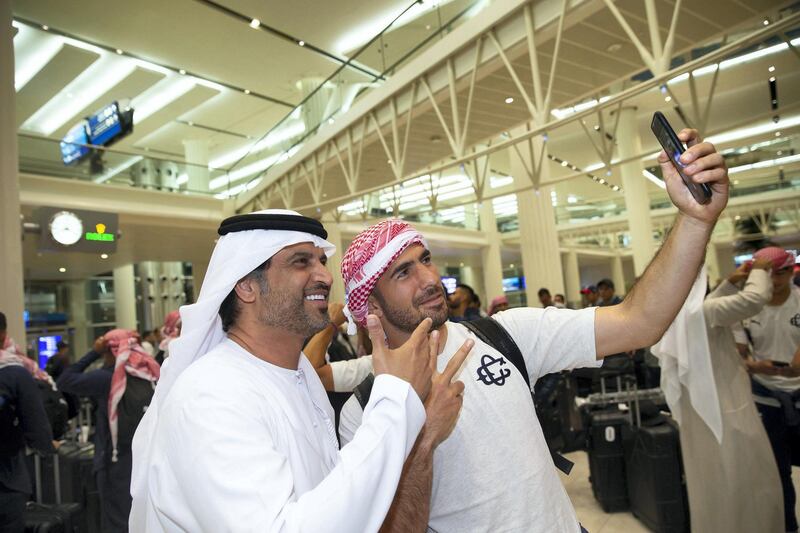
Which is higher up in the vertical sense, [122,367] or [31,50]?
[31,50]

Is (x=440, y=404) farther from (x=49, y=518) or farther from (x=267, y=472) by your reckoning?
(x=49, y=518)

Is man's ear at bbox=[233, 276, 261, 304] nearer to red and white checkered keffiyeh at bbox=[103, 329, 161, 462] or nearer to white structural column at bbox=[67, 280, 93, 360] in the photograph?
red and white checkered keffiyeh at bbox=[103, 329, 161, 462]

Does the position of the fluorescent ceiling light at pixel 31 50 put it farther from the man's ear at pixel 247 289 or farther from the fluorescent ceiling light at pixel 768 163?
the fluorescent ceiling light at pixel 768 163

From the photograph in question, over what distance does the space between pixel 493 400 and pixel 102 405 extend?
4.12m

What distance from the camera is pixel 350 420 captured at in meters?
1.79

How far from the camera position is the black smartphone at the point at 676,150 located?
4.46ft

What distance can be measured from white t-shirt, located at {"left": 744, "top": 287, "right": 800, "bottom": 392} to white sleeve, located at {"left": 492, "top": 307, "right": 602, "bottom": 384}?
10.2 ft

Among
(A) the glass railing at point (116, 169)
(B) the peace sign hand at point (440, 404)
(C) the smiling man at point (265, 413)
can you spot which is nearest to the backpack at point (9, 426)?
(C) the smiling man at point (265, 413)

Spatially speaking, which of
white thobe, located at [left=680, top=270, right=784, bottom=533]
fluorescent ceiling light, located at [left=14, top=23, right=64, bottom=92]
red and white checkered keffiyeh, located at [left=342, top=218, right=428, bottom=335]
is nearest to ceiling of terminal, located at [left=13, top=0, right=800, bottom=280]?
fluorescent ceiling light, located at [left=14, top=23, right=64, bottom=92]

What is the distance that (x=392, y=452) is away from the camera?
41.3 inches

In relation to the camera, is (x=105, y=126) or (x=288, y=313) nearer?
(x=288, y=313)

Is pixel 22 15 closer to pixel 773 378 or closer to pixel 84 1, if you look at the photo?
pixel 84 1

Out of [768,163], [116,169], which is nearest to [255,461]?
[116,169]

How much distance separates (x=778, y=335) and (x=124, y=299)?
1975 centimetres
